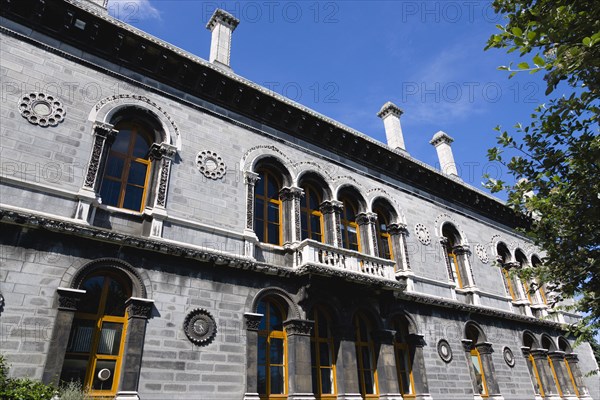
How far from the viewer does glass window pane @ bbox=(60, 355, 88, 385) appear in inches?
317

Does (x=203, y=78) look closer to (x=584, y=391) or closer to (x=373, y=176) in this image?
(x=373, y=176)

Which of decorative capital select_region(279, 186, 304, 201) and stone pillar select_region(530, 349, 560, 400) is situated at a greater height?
decorative capital select_region(279, 186, 304, 201)

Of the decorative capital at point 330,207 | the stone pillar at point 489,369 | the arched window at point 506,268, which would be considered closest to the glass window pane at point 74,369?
the decorative capital at point 330,207

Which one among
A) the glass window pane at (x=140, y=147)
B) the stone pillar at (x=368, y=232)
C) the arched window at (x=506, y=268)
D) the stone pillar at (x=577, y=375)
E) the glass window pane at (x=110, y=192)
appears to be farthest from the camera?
the arched window at (x=506, y=268)

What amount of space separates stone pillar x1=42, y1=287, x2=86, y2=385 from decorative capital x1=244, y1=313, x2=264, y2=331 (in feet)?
12.4

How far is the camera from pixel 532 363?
59.3 ft

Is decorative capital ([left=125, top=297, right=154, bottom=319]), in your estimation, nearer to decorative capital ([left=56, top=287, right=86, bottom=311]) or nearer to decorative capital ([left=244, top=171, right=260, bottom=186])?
decorative capital ([left=56, top=287, right=86, bottom=311])

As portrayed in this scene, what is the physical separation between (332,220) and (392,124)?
26.3 feet

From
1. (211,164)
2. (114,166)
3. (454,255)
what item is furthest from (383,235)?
(114,166)

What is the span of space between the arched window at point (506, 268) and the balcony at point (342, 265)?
8.83 meters

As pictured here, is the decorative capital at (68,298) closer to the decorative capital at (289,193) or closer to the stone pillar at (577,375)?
the decorative capital at (289,193)

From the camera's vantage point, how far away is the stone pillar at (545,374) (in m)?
17.6

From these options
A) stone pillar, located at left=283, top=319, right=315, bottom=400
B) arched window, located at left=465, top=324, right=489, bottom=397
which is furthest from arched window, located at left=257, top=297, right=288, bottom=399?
arched window, located at left=465, top=324, right=489, bottom=397

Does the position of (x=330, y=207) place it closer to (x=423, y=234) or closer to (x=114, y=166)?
(x=423, y=234)
